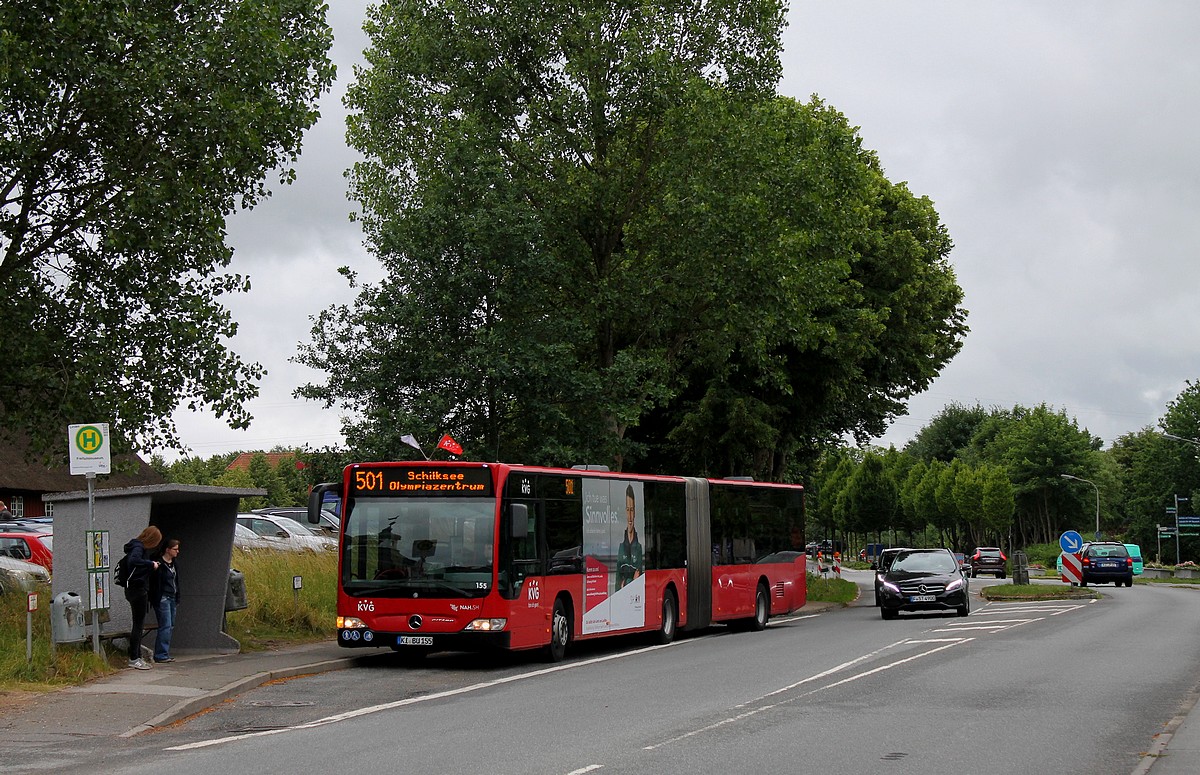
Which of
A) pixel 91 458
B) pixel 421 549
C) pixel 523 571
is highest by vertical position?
pixel 91 458

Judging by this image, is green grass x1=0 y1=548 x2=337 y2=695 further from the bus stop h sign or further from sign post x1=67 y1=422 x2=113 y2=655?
the bus stop h sign

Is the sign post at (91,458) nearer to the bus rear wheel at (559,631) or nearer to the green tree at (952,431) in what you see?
the bus rear wheel at (559,631)

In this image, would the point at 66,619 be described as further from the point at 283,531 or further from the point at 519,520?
the point at 283,531

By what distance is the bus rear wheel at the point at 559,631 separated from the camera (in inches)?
801

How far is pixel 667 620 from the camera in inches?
975

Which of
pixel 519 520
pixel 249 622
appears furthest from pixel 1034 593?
pixel 249 622

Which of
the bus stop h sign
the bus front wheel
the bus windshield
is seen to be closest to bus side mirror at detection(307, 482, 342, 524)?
the bus windshield

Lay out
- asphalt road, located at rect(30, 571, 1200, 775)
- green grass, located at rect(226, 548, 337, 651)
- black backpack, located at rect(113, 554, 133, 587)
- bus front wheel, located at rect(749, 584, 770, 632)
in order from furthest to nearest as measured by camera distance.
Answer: bus front wheel, located at rect(749, 584, 770, 632) → green grass, located at rect(226, 548, 337, 651) → black backpack, located at rect(113, 554, 133, 587) → asphalt road, located at rect(30, 571, 1200, 775)

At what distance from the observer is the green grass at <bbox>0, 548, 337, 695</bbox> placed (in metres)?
15.5

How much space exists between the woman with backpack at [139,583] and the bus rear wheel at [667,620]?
32.6ft

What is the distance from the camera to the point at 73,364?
21812 mm

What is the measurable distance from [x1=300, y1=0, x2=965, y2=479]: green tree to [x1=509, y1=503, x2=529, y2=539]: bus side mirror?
7307mm

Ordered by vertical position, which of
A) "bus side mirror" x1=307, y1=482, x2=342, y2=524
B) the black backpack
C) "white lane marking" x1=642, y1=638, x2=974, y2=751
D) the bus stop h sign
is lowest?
"white lane marking" x1=642, y1=638, x2=974, y2=751

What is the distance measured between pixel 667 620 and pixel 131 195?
1157 cm
